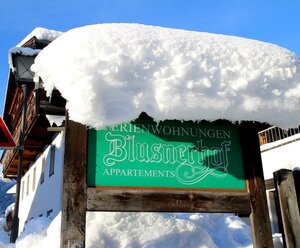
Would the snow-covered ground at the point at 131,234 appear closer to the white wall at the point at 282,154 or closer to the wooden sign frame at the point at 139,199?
the wooden sign frame at the point at 139,199

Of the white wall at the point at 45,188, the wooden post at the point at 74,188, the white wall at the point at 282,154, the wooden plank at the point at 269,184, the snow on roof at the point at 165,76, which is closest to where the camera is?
the snow on roof at the point at 165,76

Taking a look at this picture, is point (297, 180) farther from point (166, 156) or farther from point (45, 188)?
point (45, 188)

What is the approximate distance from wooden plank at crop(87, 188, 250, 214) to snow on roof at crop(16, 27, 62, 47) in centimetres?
1257

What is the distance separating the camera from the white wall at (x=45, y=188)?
1219cm

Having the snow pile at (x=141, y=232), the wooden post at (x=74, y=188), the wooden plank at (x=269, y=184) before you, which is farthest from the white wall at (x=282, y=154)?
the wooden post at (x=74, y=188)

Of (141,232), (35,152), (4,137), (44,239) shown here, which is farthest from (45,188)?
(4,137)

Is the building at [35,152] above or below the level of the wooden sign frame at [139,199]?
above

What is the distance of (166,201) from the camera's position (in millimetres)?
3500

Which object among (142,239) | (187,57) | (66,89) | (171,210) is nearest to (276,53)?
(187,57)

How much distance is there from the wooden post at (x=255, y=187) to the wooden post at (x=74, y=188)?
160 cm

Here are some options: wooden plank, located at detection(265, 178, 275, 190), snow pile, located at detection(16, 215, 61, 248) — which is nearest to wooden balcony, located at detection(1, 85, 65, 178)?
snow pile, located at detection(16, 215, 61, 248)

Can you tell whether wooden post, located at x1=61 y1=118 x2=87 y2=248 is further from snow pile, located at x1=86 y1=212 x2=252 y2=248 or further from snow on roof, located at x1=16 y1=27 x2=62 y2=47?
snow on roof, located at x1=16 y1=27 x2=62 y2=47

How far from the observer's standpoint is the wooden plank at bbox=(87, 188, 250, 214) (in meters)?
3.35

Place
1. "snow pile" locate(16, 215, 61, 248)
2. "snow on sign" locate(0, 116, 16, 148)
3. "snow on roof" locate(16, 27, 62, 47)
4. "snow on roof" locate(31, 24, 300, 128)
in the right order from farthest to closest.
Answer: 1. "snow on roof" locate(16, 27, 62, 47)
2. "snow pile" locate(16, 215, 61, 248)
3. "snow on sign" locate(0, 116, 16, 148)
4. "snow on roof" locate(31, 24, 300, 128)
